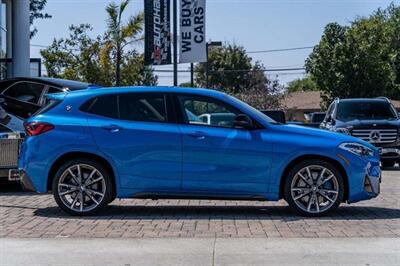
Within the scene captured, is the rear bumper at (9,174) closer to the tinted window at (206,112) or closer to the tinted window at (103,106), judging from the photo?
the tinted window at (103,106)

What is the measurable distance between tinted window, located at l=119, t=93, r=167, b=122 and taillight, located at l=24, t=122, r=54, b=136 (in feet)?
3.23

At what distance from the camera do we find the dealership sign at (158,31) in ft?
68.9

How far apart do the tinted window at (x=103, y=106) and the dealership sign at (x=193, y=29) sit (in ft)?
40.6

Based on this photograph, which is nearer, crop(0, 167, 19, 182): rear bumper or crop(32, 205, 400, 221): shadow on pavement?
crop(32, 205, 400, 221): shadow on pavement

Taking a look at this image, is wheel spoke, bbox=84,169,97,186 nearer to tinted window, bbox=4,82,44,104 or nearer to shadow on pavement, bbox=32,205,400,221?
shadow on pavement, bbox=32,205,400,221

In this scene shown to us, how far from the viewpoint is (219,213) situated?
9219mm

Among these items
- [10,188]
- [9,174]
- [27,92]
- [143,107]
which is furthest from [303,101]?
[143,107]

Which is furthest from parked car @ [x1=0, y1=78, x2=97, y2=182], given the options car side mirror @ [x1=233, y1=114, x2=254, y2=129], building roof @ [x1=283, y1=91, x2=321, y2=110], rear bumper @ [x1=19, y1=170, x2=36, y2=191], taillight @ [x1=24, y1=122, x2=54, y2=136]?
building roof @ [x1=283, y1=91, x2=321, y2=110]

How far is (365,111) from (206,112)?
10646 millimetres

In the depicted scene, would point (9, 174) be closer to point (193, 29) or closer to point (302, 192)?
point (302, 192)

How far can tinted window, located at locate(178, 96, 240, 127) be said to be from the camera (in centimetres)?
877

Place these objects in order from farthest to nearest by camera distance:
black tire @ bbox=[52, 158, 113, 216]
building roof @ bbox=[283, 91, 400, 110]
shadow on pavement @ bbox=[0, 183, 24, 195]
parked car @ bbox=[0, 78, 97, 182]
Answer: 1. building roof @ bbox=[283, 91, 400, 110]
2. shadow on pavement @ bbox=[0, 183, 24, 195]
3. parked car @ bbox=[0, 78, 97, 182]
4. black tire @ bbox=[52, 158, 113, 216]

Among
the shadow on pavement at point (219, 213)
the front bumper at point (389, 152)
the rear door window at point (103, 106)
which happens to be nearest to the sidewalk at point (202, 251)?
the shadow on pavement at point (219, 213)

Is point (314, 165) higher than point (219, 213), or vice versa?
point (314, 165)
